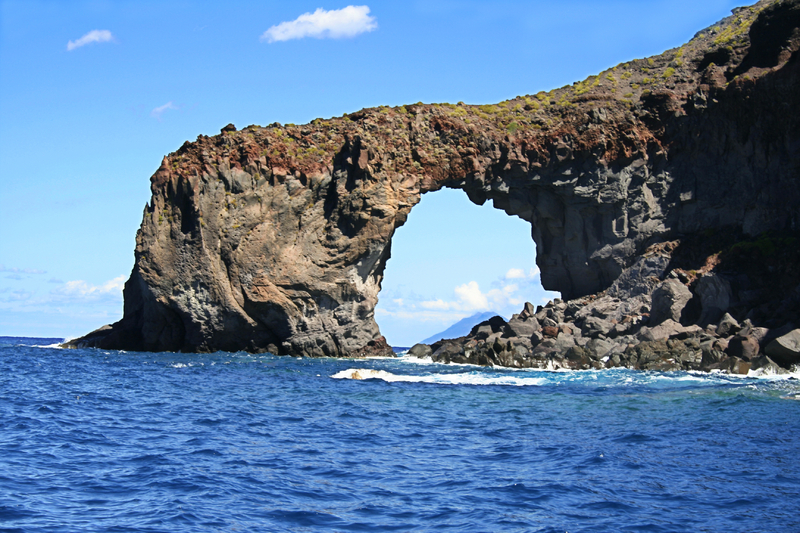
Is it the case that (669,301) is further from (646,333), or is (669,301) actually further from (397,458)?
(397,458)

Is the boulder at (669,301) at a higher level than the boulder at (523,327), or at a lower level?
higher

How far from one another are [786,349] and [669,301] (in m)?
12.6

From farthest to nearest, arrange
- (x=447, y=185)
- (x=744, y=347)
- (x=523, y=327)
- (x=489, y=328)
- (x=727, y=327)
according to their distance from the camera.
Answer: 1. (x=489, y=328)
2. (x=447, y=185)
3. (x=523, y=327)
4. (x=727, y=327)
5. (x=744, y=347)

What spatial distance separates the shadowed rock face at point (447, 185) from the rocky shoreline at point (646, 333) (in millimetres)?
3970

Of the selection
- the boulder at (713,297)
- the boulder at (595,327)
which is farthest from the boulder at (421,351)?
the boulder at (713,297)

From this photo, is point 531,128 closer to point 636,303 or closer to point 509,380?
point 636,303

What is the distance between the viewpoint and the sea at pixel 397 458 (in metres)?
11.2

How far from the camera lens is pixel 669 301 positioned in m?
45.6

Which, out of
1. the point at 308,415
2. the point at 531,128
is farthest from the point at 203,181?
the point at 308,415

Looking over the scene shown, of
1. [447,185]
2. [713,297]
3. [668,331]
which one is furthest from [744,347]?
[447,185]

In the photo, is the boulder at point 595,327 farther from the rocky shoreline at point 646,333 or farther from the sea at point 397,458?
the sea at point 397,458

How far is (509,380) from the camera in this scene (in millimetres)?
32562

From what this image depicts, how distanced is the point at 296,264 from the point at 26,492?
36260 millimetres

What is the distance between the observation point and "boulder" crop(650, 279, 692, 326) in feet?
149
